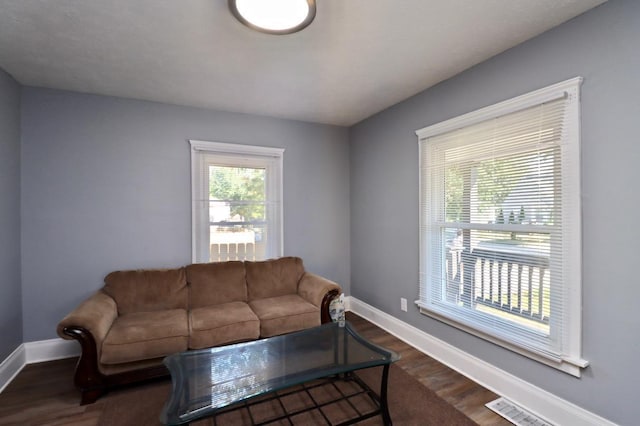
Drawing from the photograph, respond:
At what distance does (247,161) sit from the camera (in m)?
3.59

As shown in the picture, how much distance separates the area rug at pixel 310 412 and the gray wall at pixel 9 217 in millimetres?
1172

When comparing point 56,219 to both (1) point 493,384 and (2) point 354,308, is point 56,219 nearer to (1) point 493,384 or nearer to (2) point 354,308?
(2) point 354,308

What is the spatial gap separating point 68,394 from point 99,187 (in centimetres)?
182

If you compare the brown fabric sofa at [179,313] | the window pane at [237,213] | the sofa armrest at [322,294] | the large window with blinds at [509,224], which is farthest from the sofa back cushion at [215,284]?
the large window with blinds at [509,224]

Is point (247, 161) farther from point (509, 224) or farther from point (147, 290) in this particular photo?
point (509, 224)

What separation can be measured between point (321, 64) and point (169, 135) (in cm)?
190

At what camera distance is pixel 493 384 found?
2.24 m

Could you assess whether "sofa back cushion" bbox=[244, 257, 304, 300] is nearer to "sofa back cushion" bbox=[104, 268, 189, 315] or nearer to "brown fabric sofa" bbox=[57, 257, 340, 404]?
"brown fabric sofa" bbox=[57, 257, 340, 404]

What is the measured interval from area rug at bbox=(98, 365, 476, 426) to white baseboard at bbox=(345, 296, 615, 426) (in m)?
0.46

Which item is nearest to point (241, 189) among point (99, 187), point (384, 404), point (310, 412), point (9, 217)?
point (99, 187)

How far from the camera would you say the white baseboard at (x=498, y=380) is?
1.80 metres

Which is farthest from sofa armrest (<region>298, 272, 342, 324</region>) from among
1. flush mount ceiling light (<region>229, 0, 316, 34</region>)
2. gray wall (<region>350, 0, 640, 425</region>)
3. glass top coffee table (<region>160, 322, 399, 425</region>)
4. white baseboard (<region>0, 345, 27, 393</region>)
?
white baseboard (<region>0, 345, 27, 393</region>)

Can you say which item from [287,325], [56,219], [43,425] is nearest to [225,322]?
[287,325]

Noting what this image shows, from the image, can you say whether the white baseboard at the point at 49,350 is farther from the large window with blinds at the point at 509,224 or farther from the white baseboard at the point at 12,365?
the large window with blinds at the point at 509,224
